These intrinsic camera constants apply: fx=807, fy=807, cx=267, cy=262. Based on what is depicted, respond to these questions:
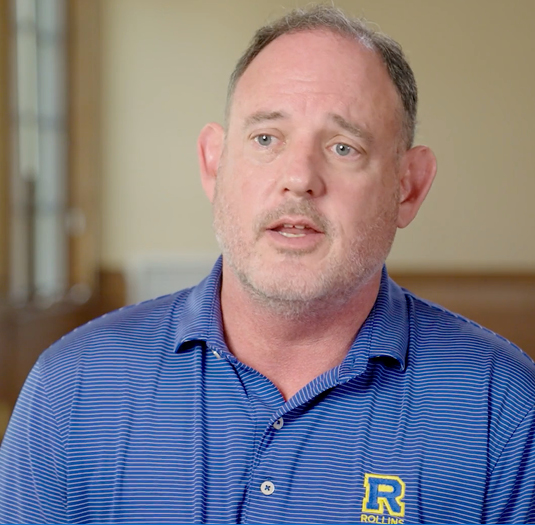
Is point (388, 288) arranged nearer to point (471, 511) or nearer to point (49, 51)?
point (471, 511)

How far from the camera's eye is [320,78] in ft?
4.51

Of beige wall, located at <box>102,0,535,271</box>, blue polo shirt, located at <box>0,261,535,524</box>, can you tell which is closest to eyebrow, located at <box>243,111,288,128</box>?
blue polo shirt, located at <box>0,261,535,524</box>

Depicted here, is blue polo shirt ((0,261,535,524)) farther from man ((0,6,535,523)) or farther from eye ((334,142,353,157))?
eye ((334,142,353,157))

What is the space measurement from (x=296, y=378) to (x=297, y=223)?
0.90 ft

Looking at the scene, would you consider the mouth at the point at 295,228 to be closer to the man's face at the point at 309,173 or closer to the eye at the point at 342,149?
the man's face at the point at 309,173

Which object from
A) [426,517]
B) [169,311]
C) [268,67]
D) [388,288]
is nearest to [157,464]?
[169,311]

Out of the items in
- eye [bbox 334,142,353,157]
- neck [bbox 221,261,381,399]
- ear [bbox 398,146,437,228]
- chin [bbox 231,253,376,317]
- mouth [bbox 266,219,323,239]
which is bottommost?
Result: neck [bbox 221,261,381,399]

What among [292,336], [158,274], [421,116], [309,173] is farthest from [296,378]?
[421,116]

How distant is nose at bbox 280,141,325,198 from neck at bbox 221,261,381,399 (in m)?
0.19

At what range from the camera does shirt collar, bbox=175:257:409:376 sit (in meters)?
1.37

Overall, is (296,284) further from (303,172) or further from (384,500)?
(384,500)

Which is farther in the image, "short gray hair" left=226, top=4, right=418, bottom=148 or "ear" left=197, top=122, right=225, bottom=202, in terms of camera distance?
"ear" left=197, top=122, right=225, bottom=202

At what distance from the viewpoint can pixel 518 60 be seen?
652 cm

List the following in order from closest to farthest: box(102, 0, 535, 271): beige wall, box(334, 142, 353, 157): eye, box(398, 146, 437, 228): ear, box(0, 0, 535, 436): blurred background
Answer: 1. box(334, 142, 353, 157): eye
2. box(398, 146, 437, 228): ear
3. box(0, 0, 535, 436): blurred background
4. box(102, 0, 535, 271): beige wall
